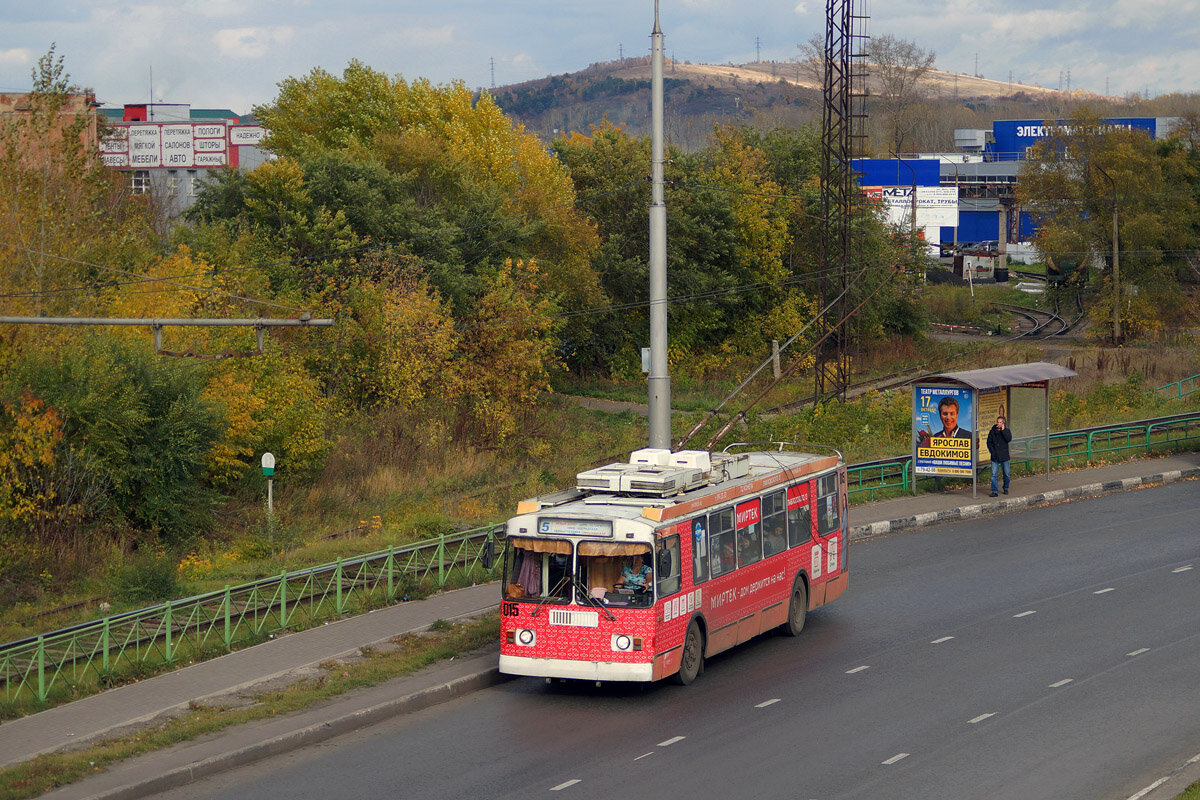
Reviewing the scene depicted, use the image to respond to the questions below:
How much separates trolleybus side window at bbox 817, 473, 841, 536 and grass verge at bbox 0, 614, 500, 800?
15.3 ft

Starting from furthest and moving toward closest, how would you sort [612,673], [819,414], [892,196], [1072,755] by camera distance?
1. [892,196]
2. [819,414]
3. [612,673]
4. [1072,755]

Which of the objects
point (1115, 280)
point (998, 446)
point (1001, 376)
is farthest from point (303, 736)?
point (1115, 280)

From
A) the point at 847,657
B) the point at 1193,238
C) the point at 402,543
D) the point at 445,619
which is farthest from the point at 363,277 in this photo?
the point at 1193,238

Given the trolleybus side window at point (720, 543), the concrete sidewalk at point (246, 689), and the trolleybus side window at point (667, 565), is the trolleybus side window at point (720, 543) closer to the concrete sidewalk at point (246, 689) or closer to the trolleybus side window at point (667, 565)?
the trolleybus side window at point (667, 565)

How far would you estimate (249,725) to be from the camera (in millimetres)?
12680

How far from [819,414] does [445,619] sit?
21.2m

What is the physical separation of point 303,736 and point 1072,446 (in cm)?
2491

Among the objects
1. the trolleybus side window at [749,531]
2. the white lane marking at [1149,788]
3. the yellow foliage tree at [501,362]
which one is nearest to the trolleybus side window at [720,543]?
the trolleybus side window at [749,531]

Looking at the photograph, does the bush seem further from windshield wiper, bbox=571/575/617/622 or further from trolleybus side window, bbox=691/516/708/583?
trolleybus side window, bbox=691/516/708/583

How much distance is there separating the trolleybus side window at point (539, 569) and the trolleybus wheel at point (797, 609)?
3.89 meters

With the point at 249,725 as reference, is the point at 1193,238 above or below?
above

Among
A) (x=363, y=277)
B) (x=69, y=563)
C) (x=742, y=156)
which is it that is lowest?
(x=69, y=563)

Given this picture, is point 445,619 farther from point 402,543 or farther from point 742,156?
point 742,156

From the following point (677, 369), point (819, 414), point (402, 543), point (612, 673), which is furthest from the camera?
point (677, 369)
